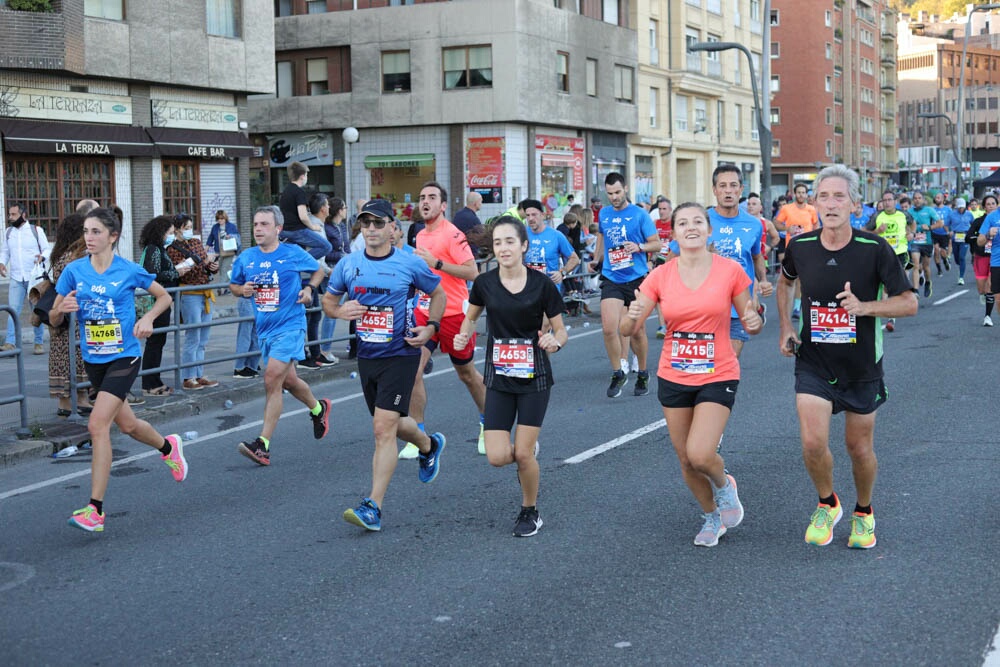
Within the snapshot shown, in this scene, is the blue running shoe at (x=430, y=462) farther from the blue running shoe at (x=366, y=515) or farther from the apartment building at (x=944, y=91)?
the apartment building at (x=944, y=91)

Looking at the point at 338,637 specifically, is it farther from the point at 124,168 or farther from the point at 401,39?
the point at 401,39

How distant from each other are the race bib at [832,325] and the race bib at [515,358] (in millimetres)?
1461

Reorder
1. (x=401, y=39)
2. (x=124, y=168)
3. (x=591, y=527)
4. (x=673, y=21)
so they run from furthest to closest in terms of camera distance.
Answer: (x=673, y=21), (x=401, y=39), (x=124, y=168), (x=591, y=527)

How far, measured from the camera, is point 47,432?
395 inches

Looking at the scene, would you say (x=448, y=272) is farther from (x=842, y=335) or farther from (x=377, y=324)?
(x=842, y=335)

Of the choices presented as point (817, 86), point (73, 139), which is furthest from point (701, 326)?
point (817, 86)

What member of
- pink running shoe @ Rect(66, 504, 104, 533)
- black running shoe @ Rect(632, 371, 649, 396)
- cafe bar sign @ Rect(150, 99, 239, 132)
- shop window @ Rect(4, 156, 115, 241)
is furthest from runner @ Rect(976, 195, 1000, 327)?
cafe bar sign @ Rect(150, 99, 239, 132)

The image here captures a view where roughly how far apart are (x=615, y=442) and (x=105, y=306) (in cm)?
374

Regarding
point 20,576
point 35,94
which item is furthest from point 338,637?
point 35,94

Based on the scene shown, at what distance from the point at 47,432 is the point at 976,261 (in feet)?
40.4

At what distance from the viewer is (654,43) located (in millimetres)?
48375

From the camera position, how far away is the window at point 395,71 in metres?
39.5

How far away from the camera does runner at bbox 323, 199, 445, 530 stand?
22.6ft

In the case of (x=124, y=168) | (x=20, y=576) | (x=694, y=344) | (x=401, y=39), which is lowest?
(x=20, y=576)
